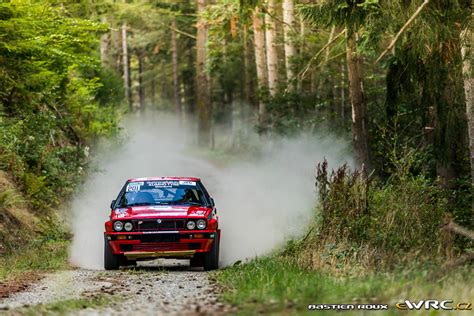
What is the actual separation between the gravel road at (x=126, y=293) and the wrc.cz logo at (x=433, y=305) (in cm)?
177

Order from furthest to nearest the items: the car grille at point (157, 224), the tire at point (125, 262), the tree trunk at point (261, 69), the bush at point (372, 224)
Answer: the tree trunk at point (261, 69), the tire at point (125, 262), the car grille at point (157, 224), the bush at point (372, 224)

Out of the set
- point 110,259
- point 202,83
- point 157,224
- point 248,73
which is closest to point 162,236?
point 157,224

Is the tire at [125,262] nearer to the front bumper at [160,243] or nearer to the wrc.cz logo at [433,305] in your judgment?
the front bumper at [160,243]

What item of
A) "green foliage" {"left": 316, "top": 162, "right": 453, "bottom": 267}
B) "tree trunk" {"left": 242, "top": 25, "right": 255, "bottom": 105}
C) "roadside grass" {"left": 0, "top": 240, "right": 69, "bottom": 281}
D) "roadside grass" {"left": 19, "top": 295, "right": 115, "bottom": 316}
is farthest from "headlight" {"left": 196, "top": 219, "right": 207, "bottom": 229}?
"tree trunk" {"left": 242, "top": 25, "right": 255, "bottom": 105}

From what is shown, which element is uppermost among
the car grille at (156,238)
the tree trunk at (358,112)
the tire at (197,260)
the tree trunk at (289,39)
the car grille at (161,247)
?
the tree trunk at (289,39)

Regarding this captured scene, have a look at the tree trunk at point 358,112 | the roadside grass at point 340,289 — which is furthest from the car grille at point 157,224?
the tree trunk at point 358,112

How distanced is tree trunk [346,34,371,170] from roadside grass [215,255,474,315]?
9.38 m

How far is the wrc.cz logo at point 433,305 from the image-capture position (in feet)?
27.6

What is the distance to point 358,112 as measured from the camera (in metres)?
20.4

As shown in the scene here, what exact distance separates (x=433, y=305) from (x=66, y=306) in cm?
401

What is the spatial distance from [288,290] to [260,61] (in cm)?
2722

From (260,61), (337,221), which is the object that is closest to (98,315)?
(337,221)

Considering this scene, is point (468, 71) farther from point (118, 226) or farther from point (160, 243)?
point (118, 226)

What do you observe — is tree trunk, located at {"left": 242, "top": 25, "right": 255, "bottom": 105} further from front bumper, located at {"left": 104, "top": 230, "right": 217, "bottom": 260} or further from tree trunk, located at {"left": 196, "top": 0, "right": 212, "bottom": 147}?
front bumper, located at {"left": 104, "top": 230, "right": 217, "bottom": 260}
